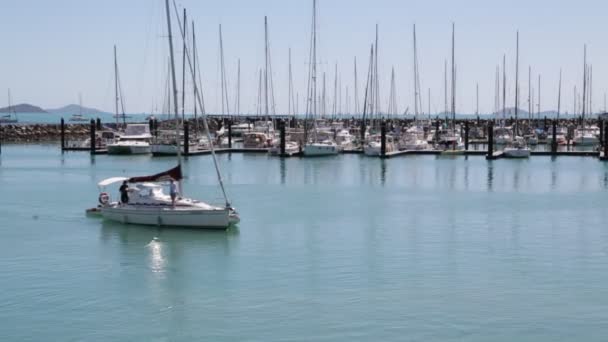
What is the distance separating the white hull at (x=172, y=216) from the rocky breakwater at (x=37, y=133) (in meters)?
81.8

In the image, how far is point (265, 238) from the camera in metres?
33.3

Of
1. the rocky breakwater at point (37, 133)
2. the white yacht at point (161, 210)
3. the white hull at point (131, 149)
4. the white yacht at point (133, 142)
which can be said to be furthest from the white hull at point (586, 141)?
the white yacht at point (161, 210)

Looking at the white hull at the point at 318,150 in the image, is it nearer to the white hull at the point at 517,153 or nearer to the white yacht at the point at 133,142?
the white yacht at the point at 133,142

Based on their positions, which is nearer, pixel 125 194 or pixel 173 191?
pixel 173 191

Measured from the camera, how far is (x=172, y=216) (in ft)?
113

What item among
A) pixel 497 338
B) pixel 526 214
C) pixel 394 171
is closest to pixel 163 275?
pixel 497 338

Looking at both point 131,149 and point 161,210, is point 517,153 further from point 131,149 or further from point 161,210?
point 161,210

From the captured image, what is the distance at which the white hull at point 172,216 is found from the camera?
33875mm

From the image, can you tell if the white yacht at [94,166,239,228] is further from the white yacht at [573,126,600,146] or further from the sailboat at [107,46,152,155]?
the white yacht at [573,126,600,146]

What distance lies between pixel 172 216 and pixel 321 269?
942cm

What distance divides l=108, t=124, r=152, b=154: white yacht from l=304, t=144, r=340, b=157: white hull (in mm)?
16110

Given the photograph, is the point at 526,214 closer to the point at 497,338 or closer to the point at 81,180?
the point at 497,338

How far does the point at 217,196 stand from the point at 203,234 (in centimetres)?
1454

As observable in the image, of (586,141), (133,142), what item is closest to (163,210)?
(133,142)
